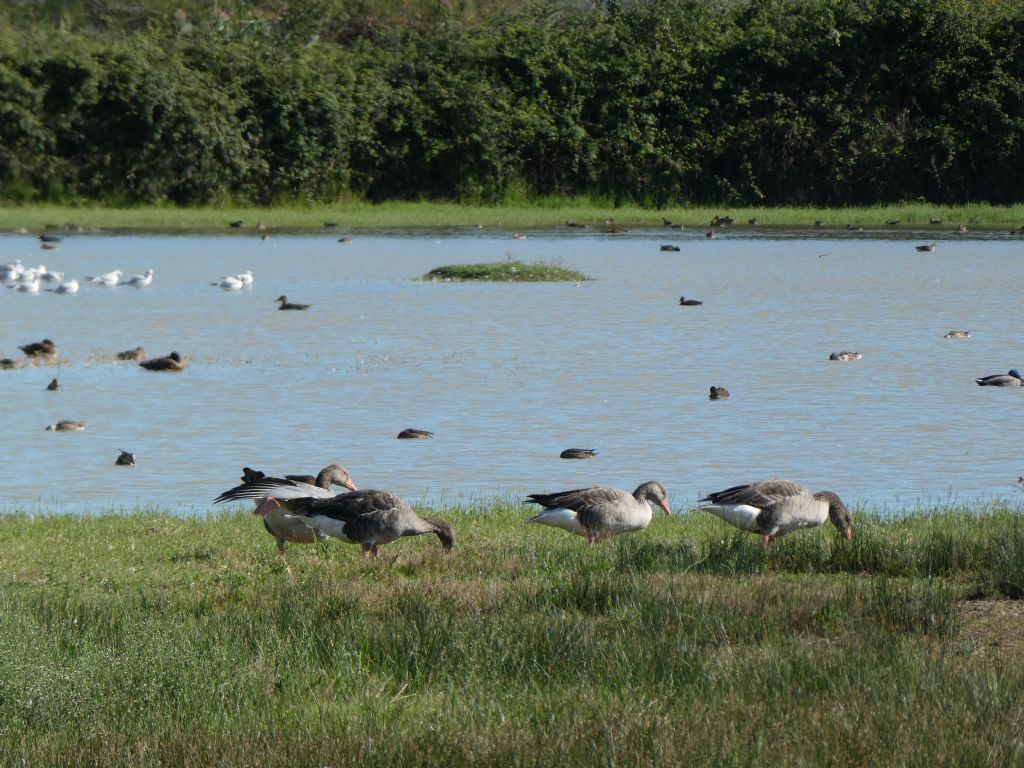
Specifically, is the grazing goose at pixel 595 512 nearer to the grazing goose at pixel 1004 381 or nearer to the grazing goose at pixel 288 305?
the grazing goose at pixel 1004 381

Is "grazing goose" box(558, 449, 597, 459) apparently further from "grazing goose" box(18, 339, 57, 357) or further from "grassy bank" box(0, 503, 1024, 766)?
"grazing goose" box(18, 339, 57, 357)

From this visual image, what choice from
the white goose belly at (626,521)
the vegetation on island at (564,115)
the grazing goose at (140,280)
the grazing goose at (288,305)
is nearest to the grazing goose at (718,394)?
the white goose belly at (626,521)

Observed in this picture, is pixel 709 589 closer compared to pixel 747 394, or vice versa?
pixel 709 589

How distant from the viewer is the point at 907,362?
2334 cm

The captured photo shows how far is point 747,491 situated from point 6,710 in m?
5.17

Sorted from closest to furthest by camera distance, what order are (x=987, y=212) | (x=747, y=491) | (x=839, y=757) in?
(x=839, y=757) < (x=747, y=491) < (x=987, y=212)

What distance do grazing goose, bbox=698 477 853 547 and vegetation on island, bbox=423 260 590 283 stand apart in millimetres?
25118

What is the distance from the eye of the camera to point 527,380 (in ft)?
70.6

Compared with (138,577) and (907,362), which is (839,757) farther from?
(907,362)

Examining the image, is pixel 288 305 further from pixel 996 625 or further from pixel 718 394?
pixel 996 625

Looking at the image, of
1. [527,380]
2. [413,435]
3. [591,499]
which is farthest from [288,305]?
[591,499]

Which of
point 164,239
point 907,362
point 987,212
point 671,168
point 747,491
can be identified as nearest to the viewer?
point 747,491

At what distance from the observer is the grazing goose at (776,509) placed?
10.1 meters

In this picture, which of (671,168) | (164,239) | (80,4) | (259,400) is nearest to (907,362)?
(259,400)
